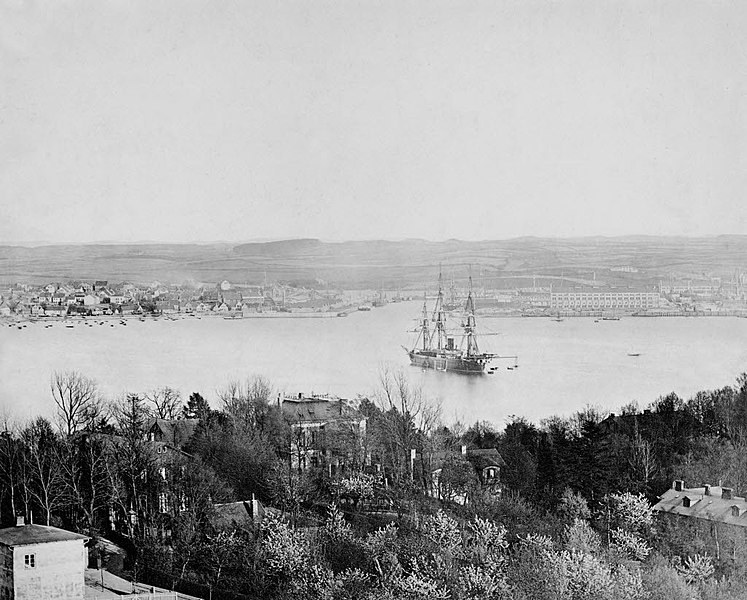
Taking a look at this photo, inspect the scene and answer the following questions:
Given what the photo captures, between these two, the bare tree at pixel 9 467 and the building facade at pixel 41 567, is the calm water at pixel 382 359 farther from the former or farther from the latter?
the building facade at pixel 41 567

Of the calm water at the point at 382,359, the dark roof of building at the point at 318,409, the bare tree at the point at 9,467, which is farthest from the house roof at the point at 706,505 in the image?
the bare tree at the point at 9,467

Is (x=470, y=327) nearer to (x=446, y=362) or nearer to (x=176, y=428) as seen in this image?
(x=446, y=362)

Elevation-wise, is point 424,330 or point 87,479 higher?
point 424,330

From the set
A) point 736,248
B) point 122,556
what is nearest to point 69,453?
point 122,556

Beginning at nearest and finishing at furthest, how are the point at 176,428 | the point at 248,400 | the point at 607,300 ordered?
the point at 176,428 < the point at 248,400 < the point at 607,300

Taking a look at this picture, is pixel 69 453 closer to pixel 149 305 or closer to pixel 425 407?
pixel 149 305

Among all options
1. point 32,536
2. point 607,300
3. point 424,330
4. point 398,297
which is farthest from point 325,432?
point 607,300
